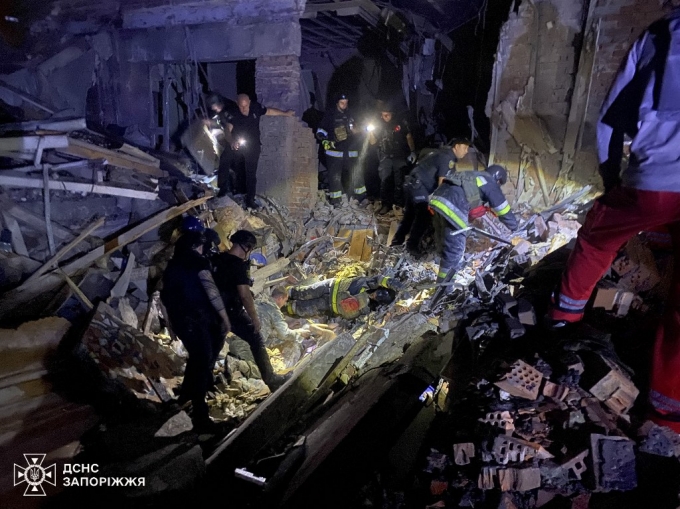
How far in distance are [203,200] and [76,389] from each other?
3340 millimetres

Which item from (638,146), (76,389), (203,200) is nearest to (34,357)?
(76,389)

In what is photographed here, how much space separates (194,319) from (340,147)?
485cm

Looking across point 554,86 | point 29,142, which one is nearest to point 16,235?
point 29,142

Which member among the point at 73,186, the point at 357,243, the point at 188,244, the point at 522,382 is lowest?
the point at 357,243

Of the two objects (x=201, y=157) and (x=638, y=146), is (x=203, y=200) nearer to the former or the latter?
(x=201, y=157)

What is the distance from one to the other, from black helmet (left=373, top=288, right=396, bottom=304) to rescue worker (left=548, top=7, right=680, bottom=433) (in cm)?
265

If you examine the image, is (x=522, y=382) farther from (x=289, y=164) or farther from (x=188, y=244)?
(x=289, y=164)

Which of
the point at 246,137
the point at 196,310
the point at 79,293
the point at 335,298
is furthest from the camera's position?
the point at 246,137

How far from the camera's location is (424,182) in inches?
230

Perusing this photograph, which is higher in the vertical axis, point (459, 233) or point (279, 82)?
point (279, 82)

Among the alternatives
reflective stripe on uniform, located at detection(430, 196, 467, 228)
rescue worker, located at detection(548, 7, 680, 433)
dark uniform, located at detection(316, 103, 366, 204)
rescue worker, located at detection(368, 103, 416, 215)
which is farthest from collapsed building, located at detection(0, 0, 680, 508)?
reflective stripe on uniform, located at detection(430, 196, 467, 228)

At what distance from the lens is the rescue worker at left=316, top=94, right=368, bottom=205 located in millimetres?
A: 7492

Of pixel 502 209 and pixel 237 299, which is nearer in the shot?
pixel 237 299

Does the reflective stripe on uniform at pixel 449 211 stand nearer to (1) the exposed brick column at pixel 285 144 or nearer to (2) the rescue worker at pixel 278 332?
(2) the rescue worker at pixel 278 332
